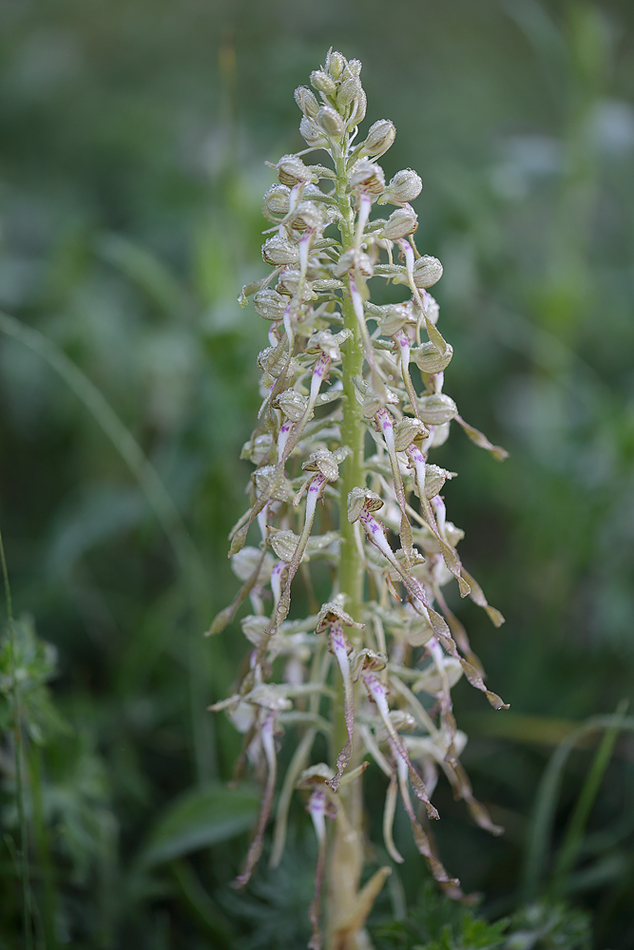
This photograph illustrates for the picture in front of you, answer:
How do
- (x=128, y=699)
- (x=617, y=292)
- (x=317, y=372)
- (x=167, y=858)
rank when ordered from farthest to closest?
(x=617, y=292) < (x=128, y=699) < (x=167, y=858) < (x=317, y=372)

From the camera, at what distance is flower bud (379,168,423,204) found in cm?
111

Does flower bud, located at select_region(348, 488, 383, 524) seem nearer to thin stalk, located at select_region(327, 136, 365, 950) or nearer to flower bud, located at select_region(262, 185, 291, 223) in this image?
thin stalk, located at select_region(327, 136, 365, 950)

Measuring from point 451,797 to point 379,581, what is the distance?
1.17m

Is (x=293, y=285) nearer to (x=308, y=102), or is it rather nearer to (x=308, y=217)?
(x=308, y=217)

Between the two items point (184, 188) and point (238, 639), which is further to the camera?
point (184, 188)

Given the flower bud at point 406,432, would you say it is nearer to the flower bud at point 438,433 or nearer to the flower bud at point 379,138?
the flower bud at point 438,433

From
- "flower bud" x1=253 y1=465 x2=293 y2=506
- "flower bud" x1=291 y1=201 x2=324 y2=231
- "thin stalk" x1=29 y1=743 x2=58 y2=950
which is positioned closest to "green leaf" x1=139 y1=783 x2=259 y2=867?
"thin stalk" x1=29 y1=743 x2=58 y2=950

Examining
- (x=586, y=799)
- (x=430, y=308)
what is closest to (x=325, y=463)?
(x=430, y=308)

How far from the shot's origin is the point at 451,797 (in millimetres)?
2166

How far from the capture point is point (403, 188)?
3.66ft

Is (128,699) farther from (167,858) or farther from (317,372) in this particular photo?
(317,372)

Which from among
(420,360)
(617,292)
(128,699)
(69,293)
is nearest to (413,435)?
(420,360)

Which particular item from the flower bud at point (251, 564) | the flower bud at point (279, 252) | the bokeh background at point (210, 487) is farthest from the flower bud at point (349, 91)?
the bokeh background at point (210, 487)

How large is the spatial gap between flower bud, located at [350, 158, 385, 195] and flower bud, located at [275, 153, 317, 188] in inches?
2.5
